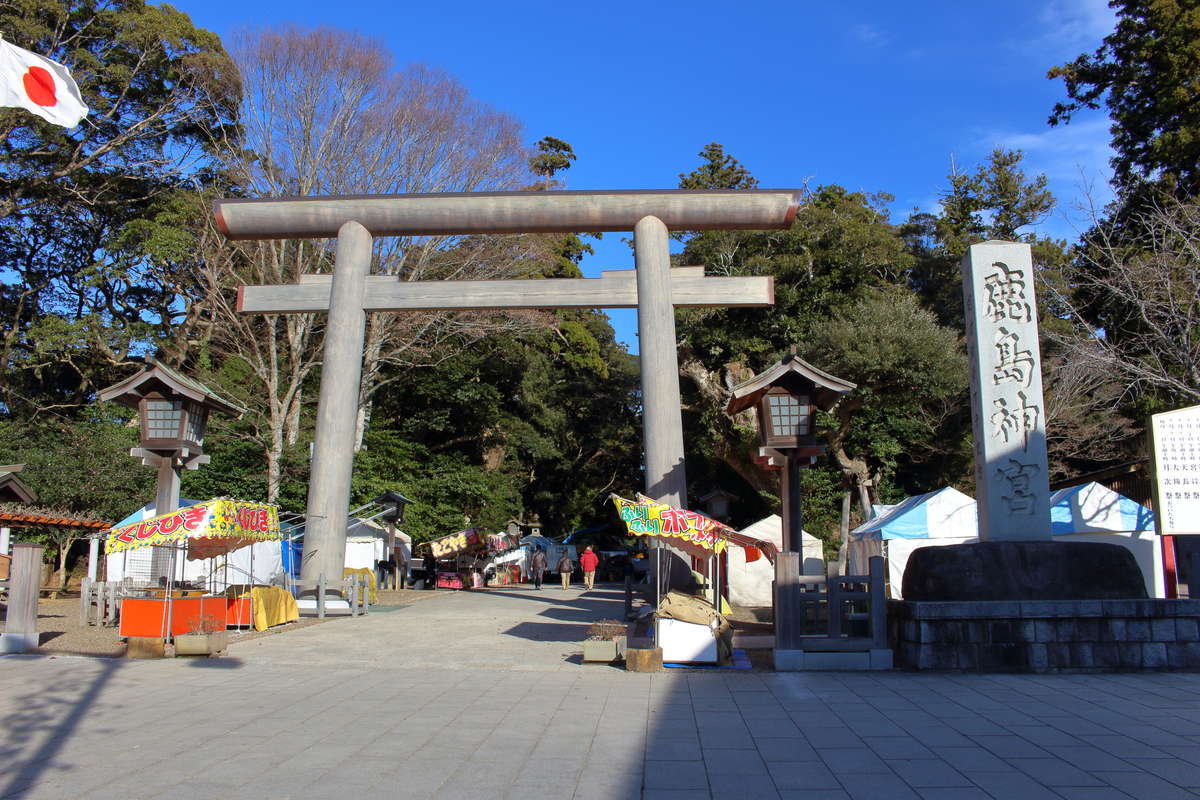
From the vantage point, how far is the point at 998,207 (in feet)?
104

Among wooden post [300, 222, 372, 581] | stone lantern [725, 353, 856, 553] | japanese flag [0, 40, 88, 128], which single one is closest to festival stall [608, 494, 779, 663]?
stone lantern [725, 353, 856, 553]

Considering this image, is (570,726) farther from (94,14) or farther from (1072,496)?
(94,14)

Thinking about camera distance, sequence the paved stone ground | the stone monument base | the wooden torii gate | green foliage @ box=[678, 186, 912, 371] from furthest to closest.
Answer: green foliage @ box=[678, 186, 912, 371] → the wooden torii gate → the stone monument base → the paved stone ground

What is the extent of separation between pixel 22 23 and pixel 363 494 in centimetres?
1505

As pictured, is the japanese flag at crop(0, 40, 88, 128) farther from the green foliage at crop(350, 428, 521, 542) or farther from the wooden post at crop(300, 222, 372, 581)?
the green foliage at crop(350, 428, 521, 542)

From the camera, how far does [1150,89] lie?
2250cm

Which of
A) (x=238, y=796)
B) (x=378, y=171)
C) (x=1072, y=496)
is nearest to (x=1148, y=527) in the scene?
(x=1072, y=496)

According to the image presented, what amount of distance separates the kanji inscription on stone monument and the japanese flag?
994cm

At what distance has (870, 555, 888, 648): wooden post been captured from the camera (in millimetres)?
9203

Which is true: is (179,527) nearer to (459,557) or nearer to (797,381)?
(797,381)

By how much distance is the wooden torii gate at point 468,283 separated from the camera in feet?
48.1

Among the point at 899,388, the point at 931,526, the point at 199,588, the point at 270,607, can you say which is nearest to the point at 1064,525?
the point at 931,526

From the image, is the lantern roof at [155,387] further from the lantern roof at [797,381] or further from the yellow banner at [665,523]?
the lantern roof at [797,381]

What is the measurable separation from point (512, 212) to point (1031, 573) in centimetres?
997
